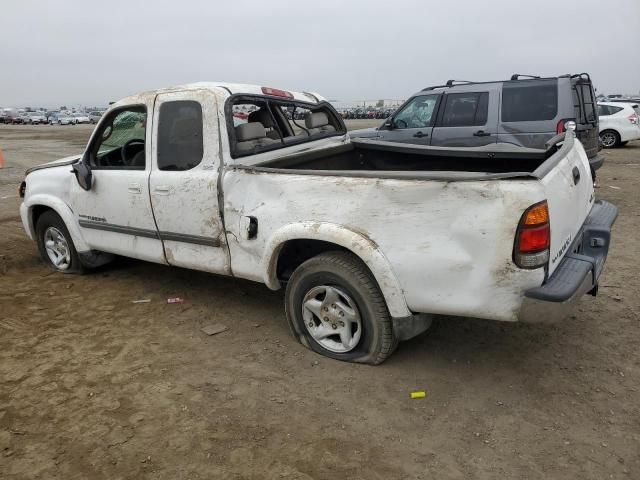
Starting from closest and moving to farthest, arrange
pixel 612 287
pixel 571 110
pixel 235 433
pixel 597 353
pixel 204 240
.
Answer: pixel 235 433 → pixel 597 353 → pixel 204 240 → pixel 612 287 → pixel 571 110

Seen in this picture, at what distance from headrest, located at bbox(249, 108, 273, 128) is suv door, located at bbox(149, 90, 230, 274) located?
739mm

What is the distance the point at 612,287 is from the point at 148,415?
3.93 metres

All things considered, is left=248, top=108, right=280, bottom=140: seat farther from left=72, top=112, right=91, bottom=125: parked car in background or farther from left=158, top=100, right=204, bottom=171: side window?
left=72, top=112, right=91, bottom=125: parked car in background

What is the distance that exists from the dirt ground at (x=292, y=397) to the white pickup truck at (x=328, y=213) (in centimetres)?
47

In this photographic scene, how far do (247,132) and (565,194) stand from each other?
217 cm

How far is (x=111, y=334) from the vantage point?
3943 millimetres

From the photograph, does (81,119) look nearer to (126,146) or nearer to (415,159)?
(126,146)

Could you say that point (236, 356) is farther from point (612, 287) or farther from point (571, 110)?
point (571, 110)

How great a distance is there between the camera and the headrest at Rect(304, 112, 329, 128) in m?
4.70

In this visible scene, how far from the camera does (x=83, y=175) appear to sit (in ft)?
14.8

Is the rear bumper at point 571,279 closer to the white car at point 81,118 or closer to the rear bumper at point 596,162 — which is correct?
the rear bumper at point 596,162

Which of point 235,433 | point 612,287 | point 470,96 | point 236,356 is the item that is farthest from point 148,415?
point 470,96

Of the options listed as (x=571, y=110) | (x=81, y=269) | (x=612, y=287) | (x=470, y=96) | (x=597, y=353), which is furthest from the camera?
(x=470, y=96)

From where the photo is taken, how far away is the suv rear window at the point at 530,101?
24.3 feet
